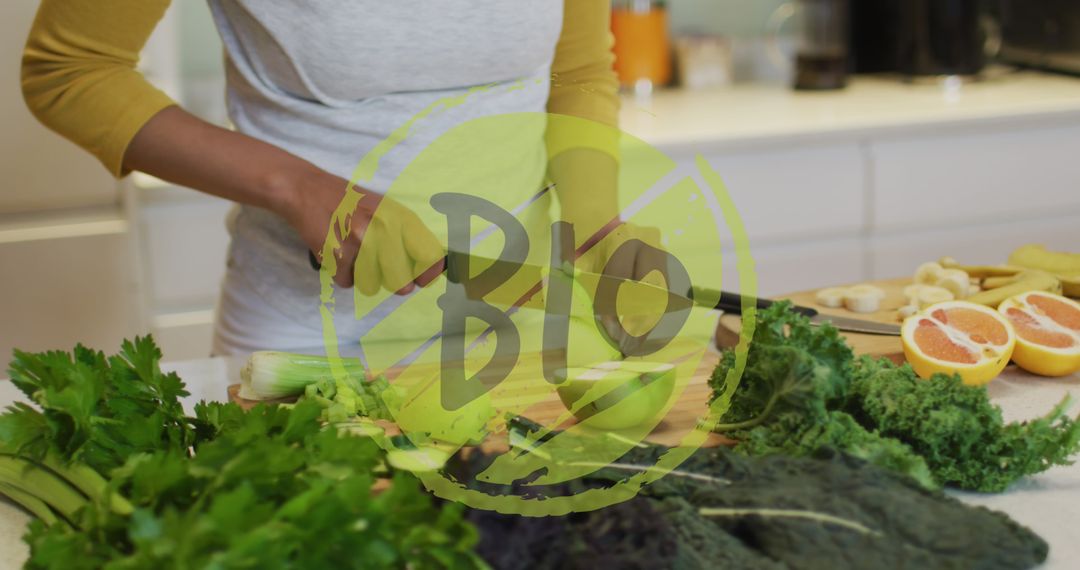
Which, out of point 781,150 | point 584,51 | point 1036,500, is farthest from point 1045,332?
point 781,150

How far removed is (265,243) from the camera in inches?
52.1

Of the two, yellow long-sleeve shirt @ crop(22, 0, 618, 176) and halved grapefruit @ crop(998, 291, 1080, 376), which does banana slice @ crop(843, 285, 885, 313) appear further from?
yellow long-sleeve shirt @ crop(22, 0, 618, 176)

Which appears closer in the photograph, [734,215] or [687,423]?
[734,215]

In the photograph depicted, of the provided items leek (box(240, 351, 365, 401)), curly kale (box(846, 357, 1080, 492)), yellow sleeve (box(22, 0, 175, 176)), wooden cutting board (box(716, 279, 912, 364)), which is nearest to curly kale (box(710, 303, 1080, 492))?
curly kale (box(846, 357, 1080, 492))

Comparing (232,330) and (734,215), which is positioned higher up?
(734,215)

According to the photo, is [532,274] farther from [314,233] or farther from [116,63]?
[116,63]

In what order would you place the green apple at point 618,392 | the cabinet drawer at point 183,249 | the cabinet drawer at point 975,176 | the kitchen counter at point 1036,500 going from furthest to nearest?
the cabinet drawer at point 975,176
the cabinet drawer at point 183,249
the green apple at point 618,392
the kitchen counter at point 1036,500

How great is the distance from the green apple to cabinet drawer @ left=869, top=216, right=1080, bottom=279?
5.14 feet

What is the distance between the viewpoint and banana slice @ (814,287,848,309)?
4.55 feet

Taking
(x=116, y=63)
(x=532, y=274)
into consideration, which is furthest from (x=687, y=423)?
(x=116, y=63)

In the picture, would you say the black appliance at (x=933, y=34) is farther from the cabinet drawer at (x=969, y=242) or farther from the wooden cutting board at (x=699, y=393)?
the wooden cutting board at (x=699, y=393)

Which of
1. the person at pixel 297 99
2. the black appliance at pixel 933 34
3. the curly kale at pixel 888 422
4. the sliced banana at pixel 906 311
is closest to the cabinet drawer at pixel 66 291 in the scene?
the person at pixel 297 99

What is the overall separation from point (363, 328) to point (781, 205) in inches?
50.4
